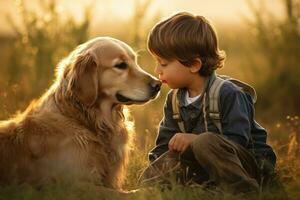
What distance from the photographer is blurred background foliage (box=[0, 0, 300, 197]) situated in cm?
833

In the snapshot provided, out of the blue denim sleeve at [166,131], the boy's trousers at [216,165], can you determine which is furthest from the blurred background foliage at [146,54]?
the boy's trousers at [216,165]

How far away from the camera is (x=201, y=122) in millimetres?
4863

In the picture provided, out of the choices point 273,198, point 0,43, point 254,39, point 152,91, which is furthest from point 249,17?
point 0,43

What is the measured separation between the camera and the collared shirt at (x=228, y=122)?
462cm

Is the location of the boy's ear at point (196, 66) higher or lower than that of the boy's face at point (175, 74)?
higher

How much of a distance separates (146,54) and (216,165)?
531 centimetres

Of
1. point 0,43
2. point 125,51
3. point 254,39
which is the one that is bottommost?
point 0,43

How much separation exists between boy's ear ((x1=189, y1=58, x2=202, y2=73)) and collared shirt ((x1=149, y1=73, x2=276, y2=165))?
11cm

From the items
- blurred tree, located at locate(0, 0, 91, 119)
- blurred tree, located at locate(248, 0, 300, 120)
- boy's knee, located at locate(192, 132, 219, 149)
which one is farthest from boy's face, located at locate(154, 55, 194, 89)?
blurred tree, located at locate(248, 0, 300, 120)

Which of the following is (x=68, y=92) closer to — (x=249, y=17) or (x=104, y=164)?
(x=104, y=164)

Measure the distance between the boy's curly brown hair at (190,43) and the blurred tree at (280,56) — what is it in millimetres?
4133

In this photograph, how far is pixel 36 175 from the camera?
15.0 ft

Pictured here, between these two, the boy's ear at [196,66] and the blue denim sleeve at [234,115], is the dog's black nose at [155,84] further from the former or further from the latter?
the blue denim sleeve at [234,115]

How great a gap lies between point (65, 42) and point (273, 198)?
4.75 metres
